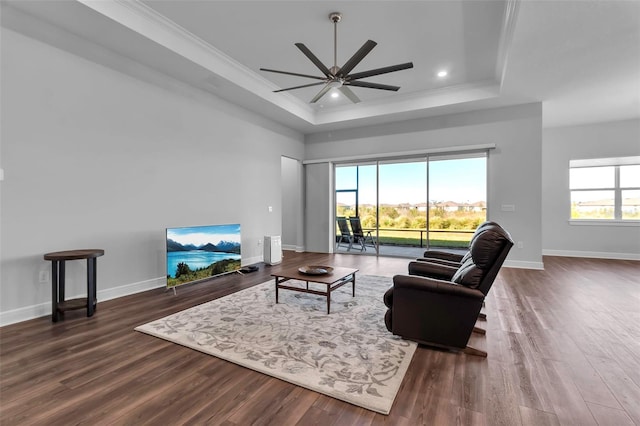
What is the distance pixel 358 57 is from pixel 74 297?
13.8 ft

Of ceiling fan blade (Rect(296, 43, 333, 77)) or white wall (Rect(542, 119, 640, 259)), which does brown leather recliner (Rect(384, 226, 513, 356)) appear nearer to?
ceiling fan blade (Rect(296, 43, 333, 77))

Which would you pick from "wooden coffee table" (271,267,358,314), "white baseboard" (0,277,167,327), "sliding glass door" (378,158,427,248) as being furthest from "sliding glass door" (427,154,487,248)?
"white baseboard" (0,277,167,327)

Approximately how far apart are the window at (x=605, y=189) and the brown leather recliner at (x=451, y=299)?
6.83m

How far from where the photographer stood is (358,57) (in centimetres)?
304

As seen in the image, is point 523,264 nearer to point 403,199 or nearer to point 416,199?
point 416,199

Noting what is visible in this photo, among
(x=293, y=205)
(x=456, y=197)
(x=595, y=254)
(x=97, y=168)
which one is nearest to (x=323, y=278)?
(x=97, y=168)

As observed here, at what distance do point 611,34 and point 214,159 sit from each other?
5.67m

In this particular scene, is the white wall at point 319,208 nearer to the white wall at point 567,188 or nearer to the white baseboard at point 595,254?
the white wall at point 567,188

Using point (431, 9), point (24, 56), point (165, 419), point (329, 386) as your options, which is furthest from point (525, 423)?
point (24, 56)

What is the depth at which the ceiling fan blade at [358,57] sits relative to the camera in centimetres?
286

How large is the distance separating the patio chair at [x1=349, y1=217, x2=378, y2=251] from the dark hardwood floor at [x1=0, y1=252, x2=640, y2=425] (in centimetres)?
421

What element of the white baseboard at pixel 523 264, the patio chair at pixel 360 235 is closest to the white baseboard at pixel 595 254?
the white baseboard at pixel 523 264

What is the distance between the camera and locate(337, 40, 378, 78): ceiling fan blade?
2.86 meters

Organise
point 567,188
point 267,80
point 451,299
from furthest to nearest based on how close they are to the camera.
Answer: point 567,188 < point 267,80 < point 451,299
